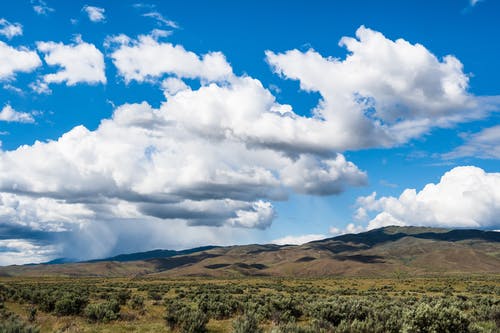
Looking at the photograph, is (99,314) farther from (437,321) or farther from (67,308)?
(437,321)

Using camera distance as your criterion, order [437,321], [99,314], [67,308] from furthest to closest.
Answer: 1. [67,308]
2. [99,314]
3. [437,321]

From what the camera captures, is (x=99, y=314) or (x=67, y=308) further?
(x=67, y=308)

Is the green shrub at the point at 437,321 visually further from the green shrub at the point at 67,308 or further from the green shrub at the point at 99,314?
the green shrub at the point at 67,308

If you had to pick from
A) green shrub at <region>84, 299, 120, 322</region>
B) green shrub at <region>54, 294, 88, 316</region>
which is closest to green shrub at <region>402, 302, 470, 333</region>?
green shrub at <region>84, 299, 120, 322</region>

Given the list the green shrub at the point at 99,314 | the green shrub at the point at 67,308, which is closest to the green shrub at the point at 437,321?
Result: the green shrub at the point at 99,314

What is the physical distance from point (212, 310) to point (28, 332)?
62.5ft

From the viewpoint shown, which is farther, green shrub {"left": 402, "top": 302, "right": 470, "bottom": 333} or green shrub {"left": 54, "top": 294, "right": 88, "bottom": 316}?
green shrub {"left": 54, "top": 294, "right": 88, "bottom": 316}

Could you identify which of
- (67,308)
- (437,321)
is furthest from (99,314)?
(437,321)

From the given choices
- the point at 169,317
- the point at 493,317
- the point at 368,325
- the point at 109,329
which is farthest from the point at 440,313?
the point at 109,329

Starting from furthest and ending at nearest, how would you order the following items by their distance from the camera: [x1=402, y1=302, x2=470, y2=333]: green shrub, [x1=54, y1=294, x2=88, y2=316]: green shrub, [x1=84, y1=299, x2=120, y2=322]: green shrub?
[x1=54, y1=294, x2=88, y2=316]: green shrub → [x1=84, y1=299, x2=120, y2=322]: green shrub → [x1=402, y1=302, x2=470, y2=333]: green shrub

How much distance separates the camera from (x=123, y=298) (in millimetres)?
44031

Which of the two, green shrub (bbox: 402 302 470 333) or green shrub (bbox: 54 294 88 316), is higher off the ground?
green shrub (bbox: 402 302 470 333)

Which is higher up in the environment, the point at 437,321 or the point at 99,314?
the point at 437,321

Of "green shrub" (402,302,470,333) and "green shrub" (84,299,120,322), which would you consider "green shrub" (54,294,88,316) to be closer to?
"green shrub" (84,299,120,322)
